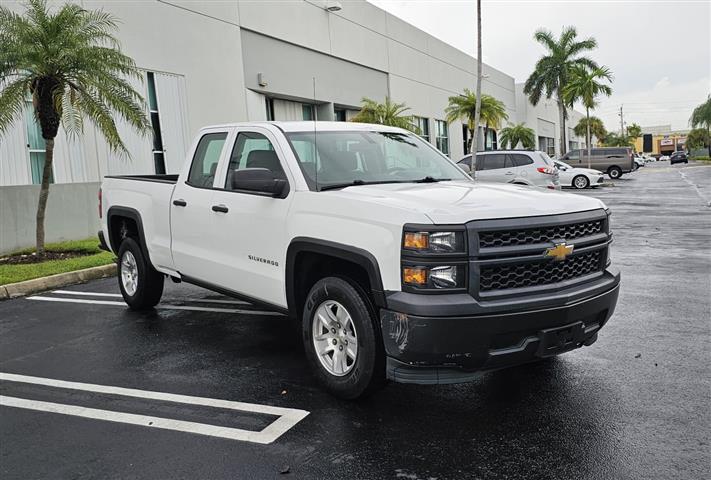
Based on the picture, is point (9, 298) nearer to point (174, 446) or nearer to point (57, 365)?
point (57, 365)

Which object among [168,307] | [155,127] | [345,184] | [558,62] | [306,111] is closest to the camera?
[345,184]

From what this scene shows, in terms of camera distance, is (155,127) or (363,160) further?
(155,127)

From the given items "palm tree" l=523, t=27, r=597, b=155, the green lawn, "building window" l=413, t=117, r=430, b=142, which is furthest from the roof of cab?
"palm tree" l=523, t=27, r=597, b=155

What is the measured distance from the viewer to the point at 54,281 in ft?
31.3

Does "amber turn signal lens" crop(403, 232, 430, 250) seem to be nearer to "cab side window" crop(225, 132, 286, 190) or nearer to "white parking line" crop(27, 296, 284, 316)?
"cab side window" crop(225, 132, 286, 190)

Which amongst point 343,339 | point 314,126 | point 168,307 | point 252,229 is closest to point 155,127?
point 168,307

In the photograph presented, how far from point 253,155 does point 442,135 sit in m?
37.5

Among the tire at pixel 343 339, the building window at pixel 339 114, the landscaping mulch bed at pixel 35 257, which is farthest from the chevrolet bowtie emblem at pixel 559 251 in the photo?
the building window at pixel 339 114

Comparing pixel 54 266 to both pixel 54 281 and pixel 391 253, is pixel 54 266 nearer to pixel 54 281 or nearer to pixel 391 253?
pixel 54 281

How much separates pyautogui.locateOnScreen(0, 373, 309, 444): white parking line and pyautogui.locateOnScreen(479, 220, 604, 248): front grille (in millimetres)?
1716

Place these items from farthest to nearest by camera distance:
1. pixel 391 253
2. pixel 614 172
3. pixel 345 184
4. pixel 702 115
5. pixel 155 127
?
1. pixel 702 115
2. pixel 614 172
3. pixel 155 127
4. pixel 345 184
5. pixel 391 253

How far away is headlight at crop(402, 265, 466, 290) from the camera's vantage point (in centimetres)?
372

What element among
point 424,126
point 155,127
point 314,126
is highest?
point 424,126

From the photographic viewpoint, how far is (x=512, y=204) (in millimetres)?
3994
